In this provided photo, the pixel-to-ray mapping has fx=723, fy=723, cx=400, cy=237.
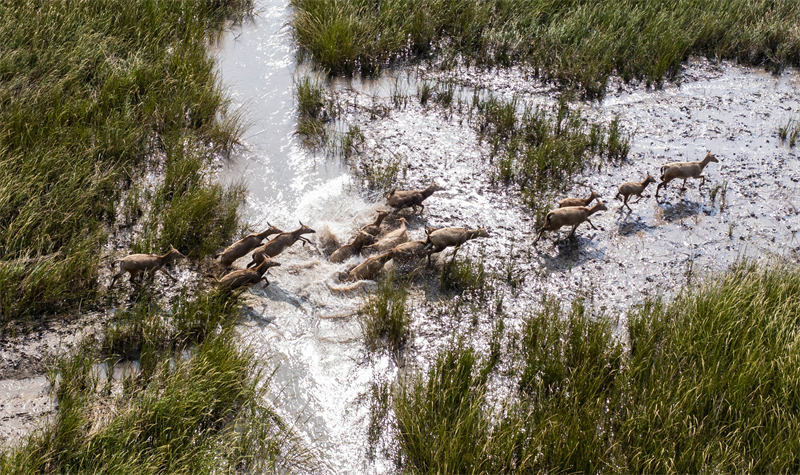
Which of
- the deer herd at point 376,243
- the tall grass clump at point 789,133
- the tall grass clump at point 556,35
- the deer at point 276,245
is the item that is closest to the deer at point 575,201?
the deer herd at point 376,243

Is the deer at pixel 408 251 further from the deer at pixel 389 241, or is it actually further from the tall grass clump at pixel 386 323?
the tall grass clump at pixel 386 323

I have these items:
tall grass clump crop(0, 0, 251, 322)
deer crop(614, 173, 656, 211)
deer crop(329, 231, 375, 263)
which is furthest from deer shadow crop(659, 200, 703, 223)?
tall grass clump crop(0, 0, 251, 322)

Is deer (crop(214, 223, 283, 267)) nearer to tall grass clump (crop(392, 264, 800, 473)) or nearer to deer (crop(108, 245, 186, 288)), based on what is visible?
deer (crop(108, 245, 186, 288))

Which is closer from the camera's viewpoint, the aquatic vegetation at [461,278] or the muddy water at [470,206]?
the muddy water at [470,206]

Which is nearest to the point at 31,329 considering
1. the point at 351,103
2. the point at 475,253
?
the point at 475,253

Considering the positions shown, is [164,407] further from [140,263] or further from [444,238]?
[444,238]

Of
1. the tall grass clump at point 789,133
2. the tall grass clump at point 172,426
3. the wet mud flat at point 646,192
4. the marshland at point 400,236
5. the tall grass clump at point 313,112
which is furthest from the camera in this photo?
the tall grass clump at point 789,133

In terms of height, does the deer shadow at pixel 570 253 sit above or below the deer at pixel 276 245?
below

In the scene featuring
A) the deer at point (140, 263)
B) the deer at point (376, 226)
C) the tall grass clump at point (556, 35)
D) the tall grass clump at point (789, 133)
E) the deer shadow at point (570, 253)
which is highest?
the tall grass clump at point (556, 35)
